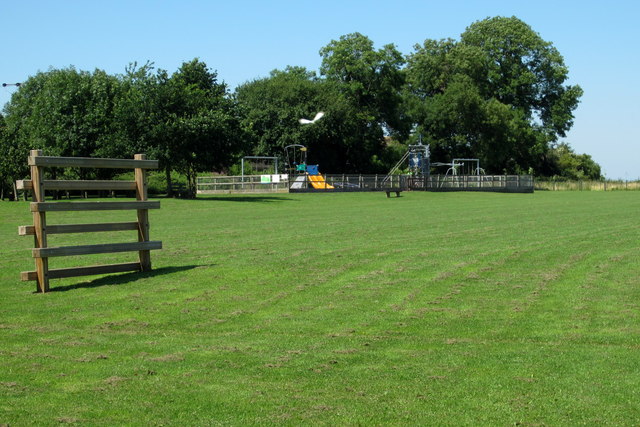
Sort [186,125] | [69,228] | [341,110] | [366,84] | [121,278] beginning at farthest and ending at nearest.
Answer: [366,84] < [341,110] < [186,125] < [121,278] < [69,228]

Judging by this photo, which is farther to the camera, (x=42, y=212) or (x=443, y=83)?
(x=443, y=83)

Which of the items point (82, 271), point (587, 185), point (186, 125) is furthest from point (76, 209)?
point (587, 185)

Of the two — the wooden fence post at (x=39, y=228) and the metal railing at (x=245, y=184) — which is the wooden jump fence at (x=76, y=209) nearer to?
the wooden fence post at (x=39, y=228)

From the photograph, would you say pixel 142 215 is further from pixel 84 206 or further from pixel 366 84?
pixel 366 84

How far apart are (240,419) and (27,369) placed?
2720 mm

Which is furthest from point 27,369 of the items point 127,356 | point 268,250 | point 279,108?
point 279,108

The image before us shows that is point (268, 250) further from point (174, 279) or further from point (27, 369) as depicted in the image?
point (27, 369)

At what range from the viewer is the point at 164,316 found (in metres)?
10.0

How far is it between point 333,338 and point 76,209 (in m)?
A: 6.22

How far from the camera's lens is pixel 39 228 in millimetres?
12234

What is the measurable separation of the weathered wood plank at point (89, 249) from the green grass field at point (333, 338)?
520 mm

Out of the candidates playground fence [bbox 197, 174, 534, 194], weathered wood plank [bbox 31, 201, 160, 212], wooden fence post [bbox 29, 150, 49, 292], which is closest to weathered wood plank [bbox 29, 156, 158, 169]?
wooden fence post [bbox 29, 150, 49, 292]

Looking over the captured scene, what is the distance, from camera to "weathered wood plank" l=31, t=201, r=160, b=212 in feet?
39.9

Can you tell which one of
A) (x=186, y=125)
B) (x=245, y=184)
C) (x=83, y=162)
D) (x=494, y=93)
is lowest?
(x=245, y=184)
